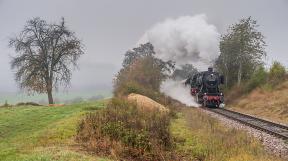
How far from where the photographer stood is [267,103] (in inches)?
1428

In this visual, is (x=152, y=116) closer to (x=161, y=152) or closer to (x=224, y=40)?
(x=161, y=152)

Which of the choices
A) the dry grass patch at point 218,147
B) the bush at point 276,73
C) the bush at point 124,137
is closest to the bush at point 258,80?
the bush at point 276,73

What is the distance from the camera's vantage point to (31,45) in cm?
4544

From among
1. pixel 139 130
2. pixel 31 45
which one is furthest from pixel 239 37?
pixel 139 130

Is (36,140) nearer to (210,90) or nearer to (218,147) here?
(218,147)

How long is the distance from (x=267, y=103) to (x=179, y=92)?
24362 mm

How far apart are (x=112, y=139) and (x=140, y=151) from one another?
62.8 inches

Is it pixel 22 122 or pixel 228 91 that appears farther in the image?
pixel 228 91

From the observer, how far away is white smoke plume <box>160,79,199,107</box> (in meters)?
51.9

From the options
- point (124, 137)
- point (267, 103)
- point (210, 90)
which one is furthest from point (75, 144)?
point (210, 90)

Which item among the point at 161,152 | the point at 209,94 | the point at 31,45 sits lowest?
the point at 161,152

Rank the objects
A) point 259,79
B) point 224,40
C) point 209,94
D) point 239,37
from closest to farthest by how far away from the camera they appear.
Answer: point 209,94 < point 259,79 < point 239,37 < point 224,40

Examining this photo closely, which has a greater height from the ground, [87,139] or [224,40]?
[224,40]

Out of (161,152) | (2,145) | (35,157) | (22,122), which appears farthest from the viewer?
(22,122)
